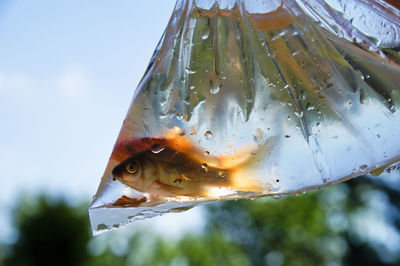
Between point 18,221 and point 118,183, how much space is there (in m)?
9.72

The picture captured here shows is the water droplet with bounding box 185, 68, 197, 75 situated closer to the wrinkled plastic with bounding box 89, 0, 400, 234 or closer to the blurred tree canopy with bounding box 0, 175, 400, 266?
the wrinkled plastic with bounding box 89, 0, 400, 234

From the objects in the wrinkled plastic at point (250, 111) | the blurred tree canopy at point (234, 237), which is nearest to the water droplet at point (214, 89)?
the wrinkled plastic at point (250, 111)

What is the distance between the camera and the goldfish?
0.30 m

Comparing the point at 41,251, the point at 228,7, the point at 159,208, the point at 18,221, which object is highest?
the point at 228,7

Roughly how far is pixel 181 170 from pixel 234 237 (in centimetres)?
979

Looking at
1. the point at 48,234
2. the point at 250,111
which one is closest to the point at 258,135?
the point at 250,111

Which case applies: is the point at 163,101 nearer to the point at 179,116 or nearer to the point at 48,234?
the point at 179,116

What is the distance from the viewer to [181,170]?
0.99 ft

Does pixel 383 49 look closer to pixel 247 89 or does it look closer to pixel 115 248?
pixel 247 89

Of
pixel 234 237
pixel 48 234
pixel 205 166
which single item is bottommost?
pixel 234 237

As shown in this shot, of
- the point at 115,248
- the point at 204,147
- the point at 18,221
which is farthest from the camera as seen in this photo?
the point at 115,248

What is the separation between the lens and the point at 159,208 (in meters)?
0.34

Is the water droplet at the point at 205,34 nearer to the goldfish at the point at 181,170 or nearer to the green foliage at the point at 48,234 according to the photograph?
the goldfish at the point at 181,170

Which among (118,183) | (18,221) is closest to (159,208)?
(118,183)
